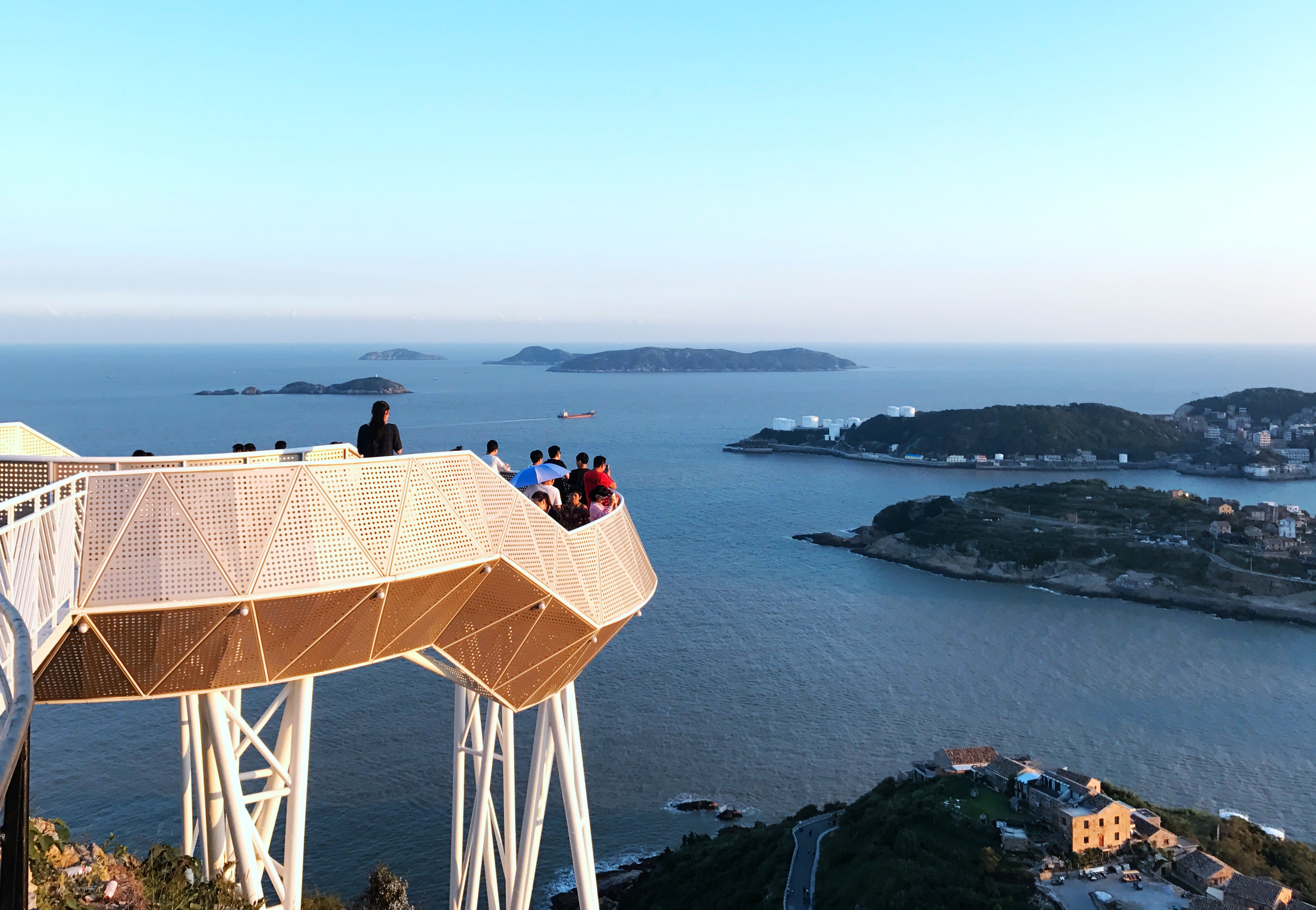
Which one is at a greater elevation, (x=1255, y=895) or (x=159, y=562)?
(x=159, y=562)

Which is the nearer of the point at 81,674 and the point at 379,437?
the point at 81,674

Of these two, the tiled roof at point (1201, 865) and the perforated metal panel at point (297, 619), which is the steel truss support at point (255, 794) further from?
the tiled roof at point (1201, 865)

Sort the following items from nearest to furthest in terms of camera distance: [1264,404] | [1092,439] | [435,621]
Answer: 1. [435,621]
2. [1092,439]
3. [1264,404]

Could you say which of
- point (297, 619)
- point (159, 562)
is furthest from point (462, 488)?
point (159, 562)

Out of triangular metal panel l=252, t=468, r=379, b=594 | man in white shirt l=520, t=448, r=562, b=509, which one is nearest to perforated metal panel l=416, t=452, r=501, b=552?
triangular metal panel l=252, t=468, r=379, b=594

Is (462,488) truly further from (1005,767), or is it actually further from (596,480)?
(1005,767)

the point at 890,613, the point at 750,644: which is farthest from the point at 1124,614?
the point at 750,644

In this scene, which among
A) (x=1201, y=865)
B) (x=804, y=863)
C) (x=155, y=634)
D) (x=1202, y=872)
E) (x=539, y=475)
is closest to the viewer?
(x=155, y=634)

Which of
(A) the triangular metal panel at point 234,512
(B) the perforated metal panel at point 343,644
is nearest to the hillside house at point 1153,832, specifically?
(B) the perforated metal panel at point 343,644
